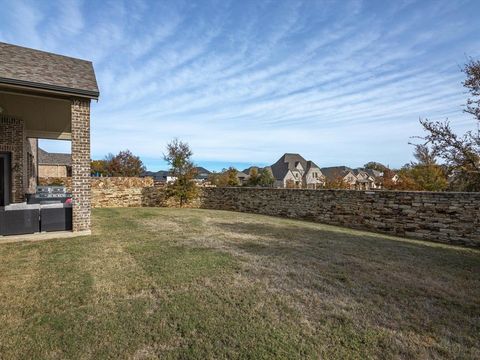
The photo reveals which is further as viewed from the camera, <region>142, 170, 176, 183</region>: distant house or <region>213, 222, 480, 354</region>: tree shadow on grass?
<region>142, 170, 176, 183</region>: distant house

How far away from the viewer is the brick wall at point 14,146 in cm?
1005

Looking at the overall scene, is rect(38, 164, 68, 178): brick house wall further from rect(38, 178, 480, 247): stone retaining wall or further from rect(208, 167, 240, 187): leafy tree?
rect(38, 178, 480, 247): stone retaining wall

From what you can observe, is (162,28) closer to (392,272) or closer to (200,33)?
(200,33)

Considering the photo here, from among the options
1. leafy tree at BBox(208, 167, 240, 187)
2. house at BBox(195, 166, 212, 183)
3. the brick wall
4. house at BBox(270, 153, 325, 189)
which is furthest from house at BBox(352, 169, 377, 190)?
the brick wall

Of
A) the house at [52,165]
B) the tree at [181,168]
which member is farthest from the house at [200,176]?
the house at [52,165]

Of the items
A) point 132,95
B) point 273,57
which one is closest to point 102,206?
point 132,95

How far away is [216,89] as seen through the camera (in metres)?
15.0

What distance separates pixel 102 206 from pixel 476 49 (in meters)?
16.8

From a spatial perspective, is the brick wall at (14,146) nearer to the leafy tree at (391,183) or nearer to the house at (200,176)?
the house at (200,176)

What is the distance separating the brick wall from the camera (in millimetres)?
10055

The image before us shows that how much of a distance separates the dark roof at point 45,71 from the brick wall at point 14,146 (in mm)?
3125

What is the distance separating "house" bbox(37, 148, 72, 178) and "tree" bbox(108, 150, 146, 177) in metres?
5.56

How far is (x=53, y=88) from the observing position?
6.55 m

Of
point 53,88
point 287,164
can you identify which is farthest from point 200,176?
point 53,88
